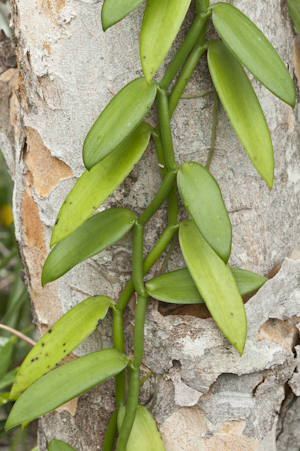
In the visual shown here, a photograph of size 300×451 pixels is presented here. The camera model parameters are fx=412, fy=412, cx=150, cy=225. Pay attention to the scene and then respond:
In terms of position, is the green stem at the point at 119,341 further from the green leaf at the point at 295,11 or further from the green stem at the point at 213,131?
the green leaf at the point at 295,11

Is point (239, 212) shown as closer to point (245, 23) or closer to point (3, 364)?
point (245, 23)

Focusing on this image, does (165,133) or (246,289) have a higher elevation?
(165,133)

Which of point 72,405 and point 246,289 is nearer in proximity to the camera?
point 246,289

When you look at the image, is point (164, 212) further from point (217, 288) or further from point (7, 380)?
point (7, 380)

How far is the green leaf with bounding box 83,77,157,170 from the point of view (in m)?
0.46

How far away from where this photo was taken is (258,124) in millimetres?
498

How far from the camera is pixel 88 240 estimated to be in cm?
53

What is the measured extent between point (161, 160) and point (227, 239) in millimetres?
139

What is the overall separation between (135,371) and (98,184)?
0.26 meters

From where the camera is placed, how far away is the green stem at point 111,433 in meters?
0.59

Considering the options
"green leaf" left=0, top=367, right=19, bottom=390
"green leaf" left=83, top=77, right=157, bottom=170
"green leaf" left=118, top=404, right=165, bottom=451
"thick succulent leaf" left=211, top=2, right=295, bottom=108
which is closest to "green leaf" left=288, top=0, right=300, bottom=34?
"thick succulent leaf" left=211, top=2, right=295, bottom=108

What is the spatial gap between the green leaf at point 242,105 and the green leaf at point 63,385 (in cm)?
31

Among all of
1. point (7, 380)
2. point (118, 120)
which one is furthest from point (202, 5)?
point (7, 380)

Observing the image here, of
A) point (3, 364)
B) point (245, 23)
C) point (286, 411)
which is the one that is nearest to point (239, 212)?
point (245, 23)
